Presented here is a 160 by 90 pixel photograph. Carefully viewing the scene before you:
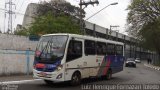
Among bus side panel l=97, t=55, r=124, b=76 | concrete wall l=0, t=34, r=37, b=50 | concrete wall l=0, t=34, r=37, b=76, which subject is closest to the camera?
bus side panel l=97, t=55, r=124, b=76

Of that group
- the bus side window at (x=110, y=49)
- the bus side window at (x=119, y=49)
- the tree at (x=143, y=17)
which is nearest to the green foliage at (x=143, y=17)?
the tree at (x=143, y=17)

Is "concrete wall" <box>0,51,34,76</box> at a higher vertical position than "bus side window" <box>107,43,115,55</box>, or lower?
lower

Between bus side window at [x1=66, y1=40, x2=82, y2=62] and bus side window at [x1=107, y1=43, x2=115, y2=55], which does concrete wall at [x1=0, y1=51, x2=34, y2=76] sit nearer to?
bus side window at [x1=107, y1=43, x2=115, y2=55]

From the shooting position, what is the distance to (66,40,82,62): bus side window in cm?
1700

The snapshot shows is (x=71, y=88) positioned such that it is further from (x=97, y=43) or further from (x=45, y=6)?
(x=45, y=6)

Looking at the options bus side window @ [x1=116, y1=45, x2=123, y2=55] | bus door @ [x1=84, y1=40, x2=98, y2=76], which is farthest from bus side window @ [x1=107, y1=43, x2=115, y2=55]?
bus door @ [x1=84, y1=40, x2=98, y2=76]

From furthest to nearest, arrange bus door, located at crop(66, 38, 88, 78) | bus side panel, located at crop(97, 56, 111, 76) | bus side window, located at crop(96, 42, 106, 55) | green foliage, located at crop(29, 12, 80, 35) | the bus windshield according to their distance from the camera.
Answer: green foliage, located at crop(29, 12, 80, 35) < bus side panel, located at crop(97, 56, 111, 76) < bus side window, located at crop(96, 42, 106, 55) < bus door, located at crop(66, 38, 88, 78) < the bus windshield

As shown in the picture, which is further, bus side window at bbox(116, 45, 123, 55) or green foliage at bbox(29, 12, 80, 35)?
green foliage at bbox(29, 12, 80, 35)

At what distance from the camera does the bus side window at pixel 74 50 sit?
17000mm

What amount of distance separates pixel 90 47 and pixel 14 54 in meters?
6.68

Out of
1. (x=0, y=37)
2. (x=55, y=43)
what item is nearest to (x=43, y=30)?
(x=0, y=37)

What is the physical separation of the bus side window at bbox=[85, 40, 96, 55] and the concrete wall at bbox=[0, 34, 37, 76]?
6.54 metres

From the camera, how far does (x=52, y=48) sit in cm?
1684

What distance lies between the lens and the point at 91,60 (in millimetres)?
19641
